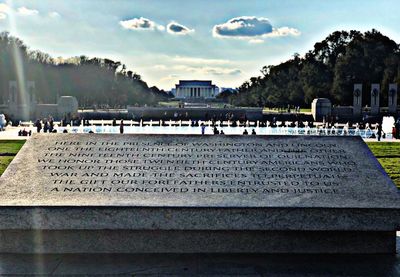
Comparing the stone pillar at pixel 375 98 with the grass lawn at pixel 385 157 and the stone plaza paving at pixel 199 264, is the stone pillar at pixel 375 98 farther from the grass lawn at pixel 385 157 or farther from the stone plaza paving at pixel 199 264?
the stone plaza paving at pixel 199 264

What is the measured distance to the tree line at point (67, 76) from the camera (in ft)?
294

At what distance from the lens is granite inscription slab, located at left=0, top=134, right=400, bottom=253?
746 centimetres

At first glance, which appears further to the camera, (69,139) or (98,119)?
(98,119)

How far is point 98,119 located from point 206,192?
61505 millimetres

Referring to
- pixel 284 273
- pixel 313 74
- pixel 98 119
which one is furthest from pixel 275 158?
pixel 313 74

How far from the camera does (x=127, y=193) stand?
781 cm

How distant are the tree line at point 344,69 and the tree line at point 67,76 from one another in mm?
32890

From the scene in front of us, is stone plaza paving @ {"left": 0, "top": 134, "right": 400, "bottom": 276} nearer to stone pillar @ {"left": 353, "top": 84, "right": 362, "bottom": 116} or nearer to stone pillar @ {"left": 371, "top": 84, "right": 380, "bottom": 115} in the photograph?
stone pillar @ {"left": 353, "top": 84, "right": 362, "bottom": 116}

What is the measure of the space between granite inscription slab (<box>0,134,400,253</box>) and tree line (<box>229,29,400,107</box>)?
7240cm

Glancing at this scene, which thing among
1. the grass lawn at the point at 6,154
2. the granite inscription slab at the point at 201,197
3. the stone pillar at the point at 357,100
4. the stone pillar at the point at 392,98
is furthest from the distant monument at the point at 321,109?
the granite inscription slab at the point at 201,197

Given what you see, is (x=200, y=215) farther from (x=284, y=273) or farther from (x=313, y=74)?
(x=313, y=74)

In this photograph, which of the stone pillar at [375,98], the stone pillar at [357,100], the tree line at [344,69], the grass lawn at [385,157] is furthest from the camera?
the tree line at [344,69]

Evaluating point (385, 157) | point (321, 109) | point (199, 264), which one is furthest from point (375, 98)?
point (199, 264)

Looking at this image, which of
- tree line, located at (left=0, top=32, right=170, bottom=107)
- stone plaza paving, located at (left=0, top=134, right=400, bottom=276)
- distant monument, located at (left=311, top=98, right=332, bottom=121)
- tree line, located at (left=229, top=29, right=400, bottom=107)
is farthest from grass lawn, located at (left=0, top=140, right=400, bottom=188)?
tree line, located at (left=0, top=32, right=170, bottom=107)
